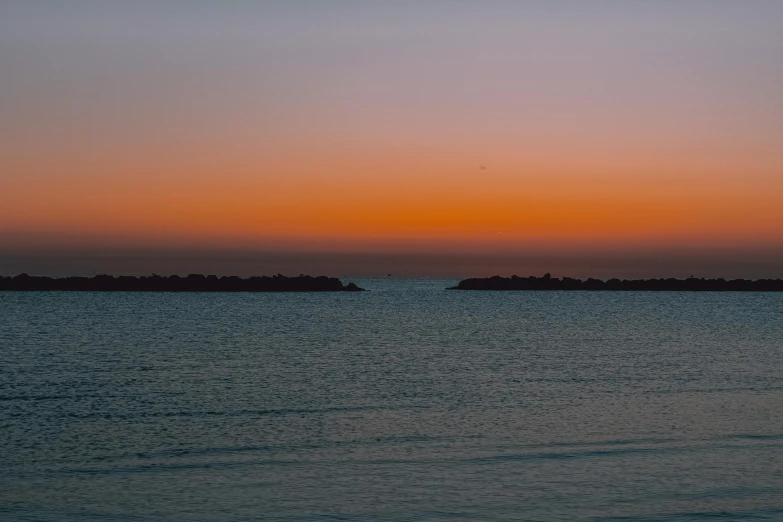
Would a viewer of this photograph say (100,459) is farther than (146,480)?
Yes

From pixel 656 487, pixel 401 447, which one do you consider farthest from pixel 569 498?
pixel 401 447

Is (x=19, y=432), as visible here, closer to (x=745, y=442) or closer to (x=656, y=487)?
(x=656, y=487)

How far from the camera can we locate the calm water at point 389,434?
15.4 metres

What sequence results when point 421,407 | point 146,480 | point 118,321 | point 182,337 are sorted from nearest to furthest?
point 146,480, point 421,407, point 182,337, point 118,321

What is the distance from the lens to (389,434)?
859 inches

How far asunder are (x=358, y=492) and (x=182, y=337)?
42.8 metres

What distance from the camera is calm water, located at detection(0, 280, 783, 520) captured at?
15398 mm

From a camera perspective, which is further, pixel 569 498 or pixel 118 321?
pixel 118 321

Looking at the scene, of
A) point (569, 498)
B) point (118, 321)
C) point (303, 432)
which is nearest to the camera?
point (569, 498)

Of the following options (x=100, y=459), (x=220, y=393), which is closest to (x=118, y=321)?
(x=220, y=393)

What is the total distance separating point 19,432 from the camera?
71.8 feet

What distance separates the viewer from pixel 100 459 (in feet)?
62.4

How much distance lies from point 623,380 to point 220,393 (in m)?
16.5

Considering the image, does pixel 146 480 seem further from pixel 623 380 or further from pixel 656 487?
pixel 623 380
